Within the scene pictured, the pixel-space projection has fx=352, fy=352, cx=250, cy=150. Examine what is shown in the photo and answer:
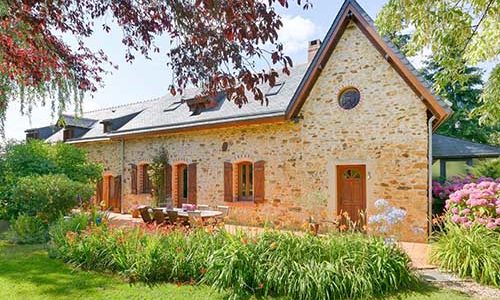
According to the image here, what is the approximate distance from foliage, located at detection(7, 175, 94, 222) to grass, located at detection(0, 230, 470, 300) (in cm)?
304

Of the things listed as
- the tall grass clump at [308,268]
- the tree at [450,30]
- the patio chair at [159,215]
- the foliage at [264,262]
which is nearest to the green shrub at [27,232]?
the patio chair at [159,215]

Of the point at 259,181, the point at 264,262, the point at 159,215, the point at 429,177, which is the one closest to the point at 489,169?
the point at 429,177

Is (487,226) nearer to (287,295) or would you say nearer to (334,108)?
(287,295)

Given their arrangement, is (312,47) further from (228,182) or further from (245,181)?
(228,182)

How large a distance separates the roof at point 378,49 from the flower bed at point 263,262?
4667mm

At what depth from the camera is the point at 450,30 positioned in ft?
16.8

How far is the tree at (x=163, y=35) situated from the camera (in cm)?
241

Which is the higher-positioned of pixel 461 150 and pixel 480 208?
pixel 461 150

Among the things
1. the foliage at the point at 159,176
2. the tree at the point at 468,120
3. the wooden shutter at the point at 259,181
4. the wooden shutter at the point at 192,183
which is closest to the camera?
the wooden shutter at the point at 259,181

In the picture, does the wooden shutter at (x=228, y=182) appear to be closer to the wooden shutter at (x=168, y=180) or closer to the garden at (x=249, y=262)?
the wooden shutter at (x=168, y=180)

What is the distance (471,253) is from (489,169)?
6.22m

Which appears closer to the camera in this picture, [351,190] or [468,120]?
[351,190]

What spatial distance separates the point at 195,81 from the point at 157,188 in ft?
39.5

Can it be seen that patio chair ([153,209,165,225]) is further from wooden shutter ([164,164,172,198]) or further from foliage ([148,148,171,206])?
foliage ([148,148,171,206])
